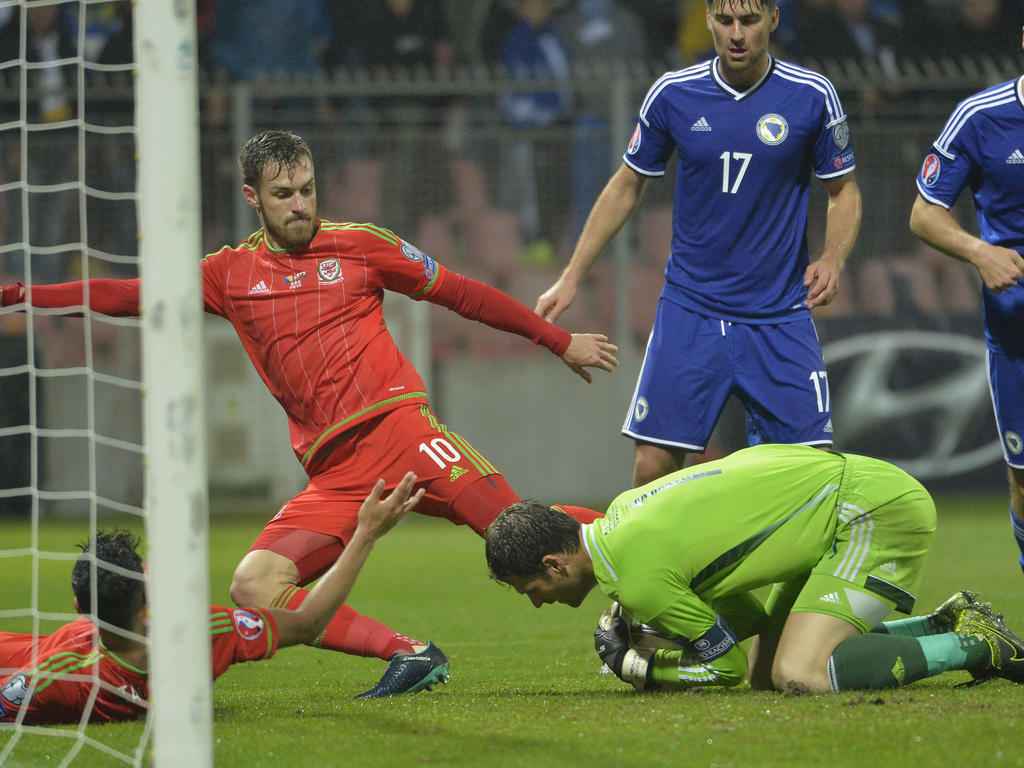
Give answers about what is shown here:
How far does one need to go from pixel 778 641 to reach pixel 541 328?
1.37 meters

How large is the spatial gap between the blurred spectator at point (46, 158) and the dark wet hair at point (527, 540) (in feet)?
25.0

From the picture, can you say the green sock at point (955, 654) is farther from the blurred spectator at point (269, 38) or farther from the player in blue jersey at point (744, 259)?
the blurred spectator at point (269, 38)

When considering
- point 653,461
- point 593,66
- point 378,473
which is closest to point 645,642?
point 653,461

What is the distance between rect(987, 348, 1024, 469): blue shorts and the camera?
487cm

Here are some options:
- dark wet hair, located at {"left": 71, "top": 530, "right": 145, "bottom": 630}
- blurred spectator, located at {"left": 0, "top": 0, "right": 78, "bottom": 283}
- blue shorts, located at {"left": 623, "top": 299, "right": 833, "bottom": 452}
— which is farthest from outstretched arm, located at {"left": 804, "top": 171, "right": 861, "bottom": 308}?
blurred spectator, located at {"left": 0, "top": 0, "right": 78, "bottom": 283}

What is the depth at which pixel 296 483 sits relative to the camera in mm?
11164

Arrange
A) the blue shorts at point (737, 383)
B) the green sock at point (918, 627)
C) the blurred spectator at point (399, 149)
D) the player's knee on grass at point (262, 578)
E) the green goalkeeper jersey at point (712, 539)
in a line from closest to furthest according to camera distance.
A: the green goalkeeper jersey at point (712, 539) → the player's knee on grass at point (262, 578) → the green sock at point (918, 627) → the blue shorts at point (737, 383) → the blurred spectator at point (399, 149)

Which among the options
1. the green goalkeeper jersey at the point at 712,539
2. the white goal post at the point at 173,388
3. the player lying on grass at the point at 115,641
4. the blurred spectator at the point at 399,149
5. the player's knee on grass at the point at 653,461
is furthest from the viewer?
the blurred spectator at the point at 399,149

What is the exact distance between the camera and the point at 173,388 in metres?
2.98

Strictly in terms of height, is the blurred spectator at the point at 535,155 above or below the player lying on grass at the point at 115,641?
above

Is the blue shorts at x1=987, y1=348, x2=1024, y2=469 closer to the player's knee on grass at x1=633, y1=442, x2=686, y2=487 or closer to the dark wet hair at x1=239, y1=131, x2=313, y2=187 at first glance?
the player's knee on grass at x1=633, y1=442, x2=686, y2=487

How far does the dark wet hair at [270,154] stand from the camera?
4.67m

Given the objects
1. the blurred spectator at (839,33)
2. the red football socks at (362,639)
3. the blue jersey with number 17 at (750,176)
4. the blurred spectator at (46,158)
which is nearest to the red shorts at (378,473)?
the red football socks at (362,639)

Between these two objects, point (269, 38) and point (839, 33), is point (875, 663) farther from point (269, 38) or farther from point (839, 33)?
point (269, 38)
